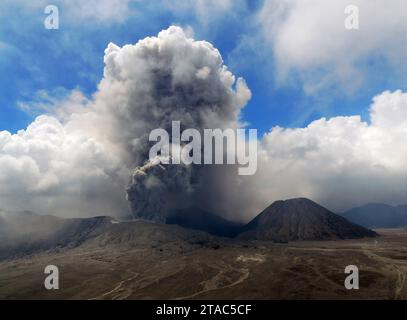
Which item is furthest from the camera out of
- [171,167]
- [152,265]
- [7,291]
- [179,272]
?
[171,167]

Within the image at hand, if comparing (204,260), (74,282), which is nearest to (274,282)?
(204,260)

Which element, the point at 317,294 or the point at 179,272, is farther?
the point at 179,272

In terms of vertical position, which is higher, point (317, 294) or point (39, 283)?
point (317, 294)

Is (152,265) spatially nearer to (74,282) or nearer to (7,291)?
(74,282)
